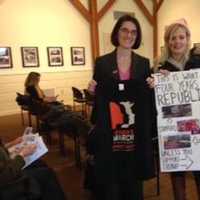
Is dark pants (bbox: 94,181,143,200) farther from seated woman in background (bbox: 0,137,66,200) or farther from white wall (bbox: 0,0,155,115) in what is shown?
white wall (bbox: 0,0,155,115)

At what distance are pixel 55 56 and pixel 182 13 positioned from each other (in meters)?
4.99

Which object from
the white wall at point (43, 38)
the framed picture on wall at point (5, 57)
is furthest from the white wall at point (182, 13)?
the framed picture on wall at point (5, 57)

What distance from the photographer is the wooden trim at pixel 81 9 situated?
981 cm

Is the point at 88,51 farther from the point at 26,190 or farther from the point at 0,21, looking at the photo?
the point at 26,190

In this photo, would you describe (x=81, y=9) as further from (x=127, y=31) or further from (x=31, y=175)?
(x=31, y=175)

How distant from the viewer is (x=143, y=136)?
203 cm

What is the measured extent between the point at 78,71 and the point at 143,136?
8305 millimetres

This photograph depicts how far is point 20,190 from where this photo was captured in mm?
1764

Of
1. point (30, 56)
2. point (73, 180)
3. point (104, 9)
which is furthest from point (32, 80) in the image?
point (104, 9)

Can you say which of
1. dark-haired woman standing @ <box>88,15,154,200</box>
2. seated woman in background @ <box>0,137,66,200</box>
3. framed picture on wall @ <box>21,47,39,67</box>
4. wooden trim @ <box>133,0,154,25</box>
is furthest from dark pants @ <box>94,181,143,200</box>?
wooden trim @ <box>133,0,154,25</box>

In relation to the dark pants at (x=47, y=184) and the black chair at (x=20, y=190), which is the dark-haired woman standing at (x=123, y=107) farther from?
the black chair at (x=20, y=190)

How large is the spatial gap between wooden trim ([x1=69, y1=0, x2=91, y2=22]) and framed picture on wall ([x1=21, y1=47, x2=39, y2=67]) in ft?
6.54

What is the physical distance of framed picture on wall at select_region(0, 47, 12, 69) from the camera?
858cm

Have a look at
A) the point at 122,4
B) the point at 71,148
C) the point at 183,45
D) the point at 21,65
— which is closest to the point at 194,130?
the point at 183,45
